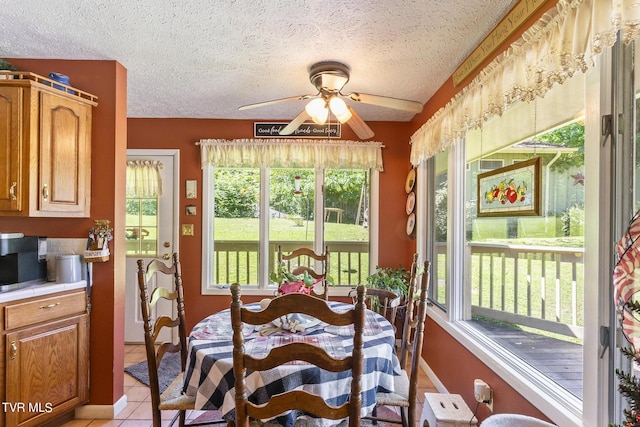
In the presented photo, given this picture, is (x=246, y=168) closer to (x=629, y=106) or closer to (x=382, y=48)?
(x=382, y=48)

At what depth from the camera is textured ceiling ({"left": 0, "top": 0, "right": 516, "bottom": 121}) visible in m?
1.76

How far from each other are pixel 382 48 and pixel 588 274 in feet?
5.57

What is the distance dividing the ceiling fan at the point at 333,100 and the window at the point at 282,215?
134cm

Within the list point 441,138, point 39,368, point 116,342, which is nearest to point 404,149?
point 441,138

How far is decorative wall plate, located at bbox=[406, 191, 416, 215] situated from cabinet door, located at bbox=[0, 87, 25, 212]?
3177 millimetres

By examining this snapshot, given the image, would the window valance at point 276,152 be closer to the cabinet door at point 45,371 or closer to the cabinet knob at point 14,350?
the cabinet door at point 45,371

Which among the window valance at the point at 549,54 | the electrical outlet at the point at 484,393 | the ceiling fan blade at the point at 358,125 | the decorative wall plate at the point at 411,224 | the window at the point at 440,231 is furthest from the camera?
the decorative wall plate at the point at 411,224

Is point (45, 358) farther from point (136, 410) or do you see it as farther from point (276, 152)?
point (276, 152)

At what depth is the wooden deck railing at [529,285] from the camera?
67.4 inches

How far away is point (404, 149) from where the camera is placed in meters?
3.73

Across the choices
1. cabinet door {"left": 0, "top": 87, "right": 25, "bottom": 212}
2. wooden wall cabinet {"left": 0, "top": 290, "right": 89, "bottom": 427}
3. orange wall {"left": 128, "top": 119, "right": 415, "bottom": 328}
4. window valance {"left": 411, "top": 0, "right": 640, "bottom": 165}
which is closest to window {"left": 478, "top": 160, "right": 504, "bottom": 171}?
window valance {"left": 411, "top": 0, "right": 640, "bottom": 165}

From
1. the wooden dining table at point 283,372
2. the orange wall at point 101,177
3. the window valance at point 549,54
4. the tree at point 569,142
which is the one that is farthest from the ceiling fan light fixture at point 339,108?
the orange wall at point 101,177

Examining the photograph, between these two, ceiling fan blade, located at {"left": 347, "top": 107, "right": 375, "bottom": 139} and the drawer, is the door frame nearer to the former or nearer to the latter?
the drawer

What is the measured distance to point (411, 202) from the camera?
11.5ft
